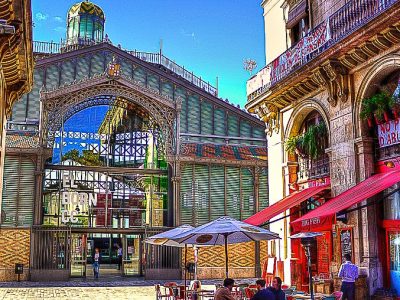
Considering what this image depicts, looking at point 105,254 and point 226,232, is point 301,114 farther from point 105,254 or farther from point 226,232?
point 105,254

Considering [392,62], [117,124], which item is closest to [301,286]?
[392,62]

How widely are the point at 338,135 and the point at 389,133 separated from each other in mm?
1931

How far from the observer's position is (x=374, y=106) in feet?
46.3

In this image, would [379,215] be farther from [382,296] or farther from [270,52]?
[270,52]

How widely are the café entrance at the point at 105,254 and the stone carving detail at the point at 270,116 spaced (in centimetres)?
1159

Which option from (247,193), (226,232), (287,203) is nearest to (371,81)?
(287,203)

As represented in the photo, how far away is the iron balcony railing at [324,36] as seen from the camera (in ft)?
45.0

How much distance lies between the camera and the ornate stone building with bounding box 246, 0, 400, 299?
13773 millimetres

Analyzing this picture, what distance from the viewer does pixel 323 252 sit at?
16938 millimetres

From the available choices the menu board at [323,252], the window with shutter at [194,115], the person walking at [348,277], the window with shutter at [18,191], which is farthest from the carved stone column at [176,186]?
the person walking at [348,277]

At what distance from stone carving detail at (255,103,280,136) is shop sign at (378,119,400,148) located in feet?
18.9

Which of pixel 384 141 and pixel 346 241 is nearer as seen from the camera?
pixel 384 141

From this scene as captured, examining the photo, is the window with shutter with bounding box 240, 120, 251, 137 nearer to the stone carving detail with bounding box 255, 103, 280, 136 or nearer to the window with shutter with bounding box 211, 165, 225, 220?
the window with shutter with bounding box 211, 165, 225, 220

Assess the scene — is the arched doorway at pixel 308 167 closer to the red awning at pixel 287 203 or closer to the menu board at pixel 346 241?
the red awning at pixel 287 203
